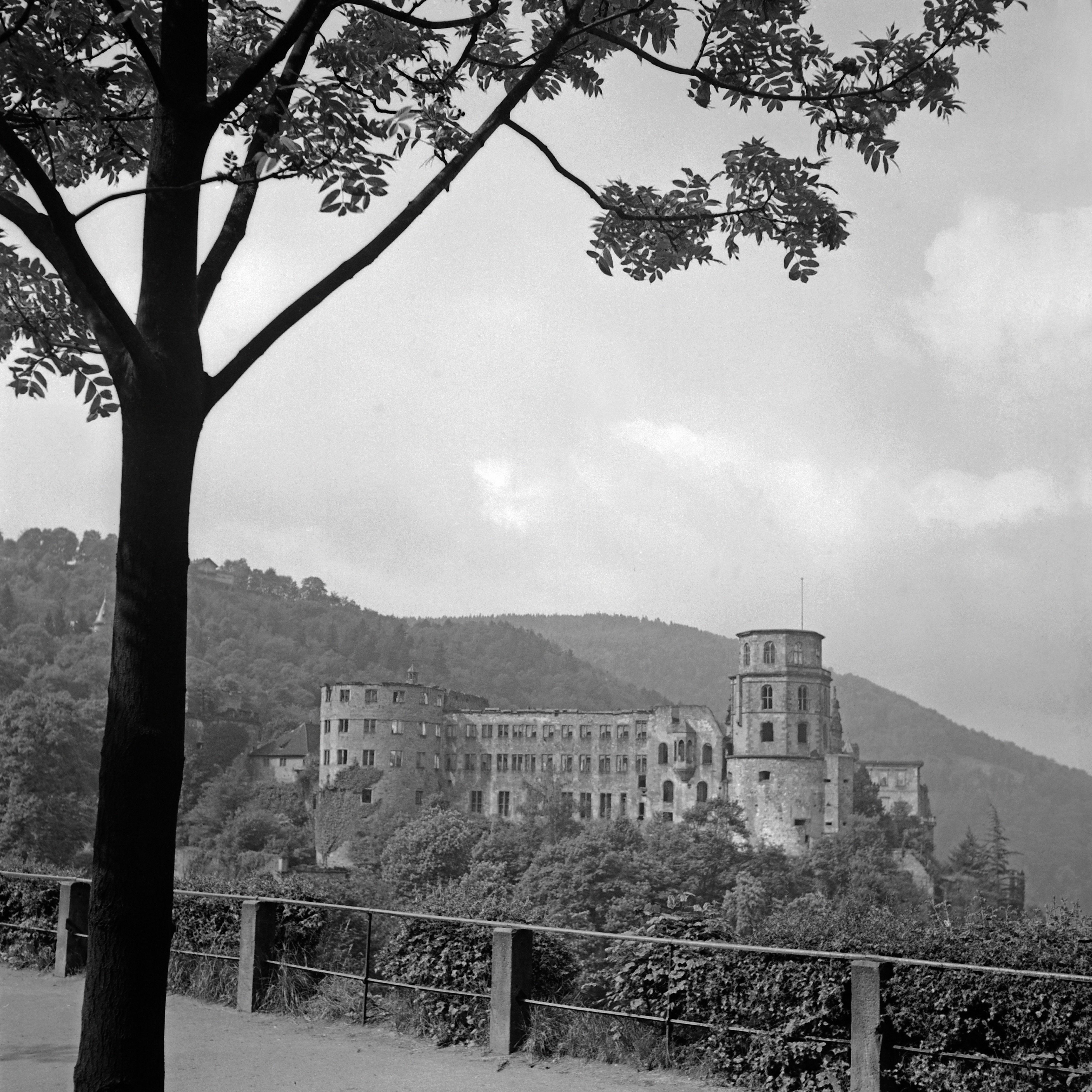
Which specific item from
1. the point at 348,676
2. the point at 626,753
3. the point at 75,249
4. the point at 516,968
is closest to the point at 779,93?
the point at 75,249

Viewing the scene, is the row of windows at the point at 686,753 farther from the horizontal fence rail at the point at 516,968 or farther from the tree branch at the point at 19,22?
the tree branch at the point at 19,22

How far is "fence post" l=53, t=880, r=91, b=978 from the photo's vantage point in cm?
1153

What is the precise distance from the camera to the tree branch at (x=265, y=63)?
5152mm

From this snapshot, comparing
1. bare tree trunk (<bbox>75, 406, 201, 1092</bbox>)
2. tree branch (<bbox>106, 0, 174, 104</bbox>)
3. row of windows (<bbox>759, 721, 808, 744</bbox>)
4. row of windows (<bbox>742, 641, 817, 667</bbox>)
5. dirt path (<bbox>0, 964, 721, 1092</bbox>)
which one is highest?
row of windows (<bbox>742, 641, 817, 667</bbox>)

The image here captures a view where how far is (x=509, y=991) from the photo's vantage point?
868 cm

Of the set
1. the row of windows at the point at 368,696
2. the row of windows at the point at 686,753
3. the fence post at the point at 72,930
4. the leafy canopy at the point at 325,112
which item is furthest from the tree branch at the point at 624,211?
the row of windows at the point at 368,696

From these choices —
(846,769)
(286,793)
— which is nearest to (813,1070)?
(846,769)

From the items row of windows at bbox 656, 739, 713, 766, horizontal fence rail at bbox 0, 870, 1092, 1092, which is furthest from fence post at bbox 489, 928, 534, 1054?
row of windows at bbox 656, 739, 713, 766

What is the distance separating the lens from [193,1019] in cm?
959

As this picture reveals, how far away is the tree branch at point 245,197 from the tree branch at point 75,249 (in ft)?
1.44

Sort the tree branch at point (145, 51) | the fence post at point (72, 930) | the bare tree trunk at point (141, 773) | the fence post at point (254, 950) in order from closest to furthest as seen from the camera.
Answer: the bare tree trunk at point (141, 773), the tree branch at point (145, 51), the fence post at point (254, 950), the fence post at point (72, 930)

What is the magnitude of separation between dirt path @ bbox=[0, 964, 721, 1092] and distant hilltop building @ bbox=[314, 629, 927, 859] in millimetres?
67377

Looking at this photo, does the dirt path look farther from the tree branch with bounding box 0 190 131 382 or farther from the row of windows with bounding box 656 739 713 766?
the row of windows with bounding box 656 739 713 766

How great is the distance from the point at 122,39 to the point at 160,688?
325 centimetres
